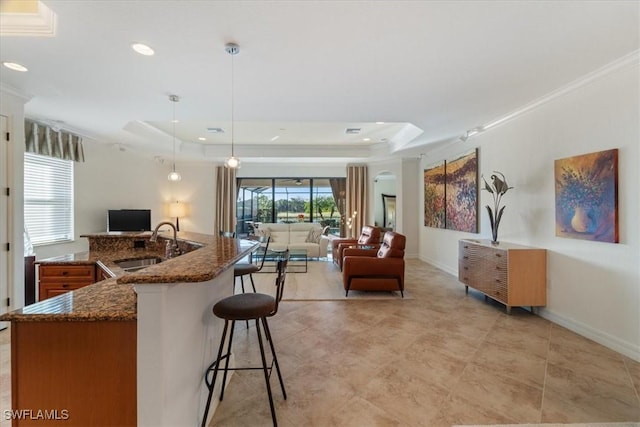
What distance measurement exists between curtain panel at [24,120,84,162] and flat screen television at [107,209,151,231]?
1.08m

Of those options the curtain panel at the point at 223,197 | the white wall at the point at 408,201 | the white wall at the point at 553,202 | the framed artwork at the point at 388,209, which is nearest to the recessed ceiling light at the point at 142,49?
the white wall at the point at 553,202

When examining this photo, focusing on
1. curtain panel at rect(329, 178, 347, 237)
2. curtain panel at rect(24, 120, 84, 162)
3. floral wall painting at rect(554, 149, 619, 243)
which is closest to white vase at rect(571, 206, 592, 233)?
floral wall painting at rect(554, 149, 619, 243)

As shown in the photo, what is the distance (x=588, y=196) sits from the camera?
295 cm

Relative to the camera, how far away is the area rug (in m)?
4.34

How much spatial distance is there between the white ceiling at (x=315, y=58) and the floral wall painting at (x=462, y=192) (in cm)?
98

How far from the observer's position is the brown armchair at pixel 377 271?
435 cm

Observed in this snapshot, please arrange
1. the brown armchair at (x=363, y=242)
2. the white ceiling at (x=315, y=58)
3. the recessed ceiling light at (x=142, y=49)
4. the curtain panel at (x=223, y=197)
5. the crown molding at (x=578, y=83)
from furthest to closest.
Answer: the curtain panel at (x=223, y=197) < the brown armchair at (x=363, y=242) < the crown molding at (x=578, y=83) < the recessed ceiling light at (x=142, y=49) < the white ceiling at (x=315, y=58)

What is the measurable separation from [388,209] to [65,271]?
755cm

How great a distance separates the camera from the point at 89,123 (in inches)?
179

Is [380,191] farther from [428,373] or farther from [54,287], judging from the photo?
[54,287]

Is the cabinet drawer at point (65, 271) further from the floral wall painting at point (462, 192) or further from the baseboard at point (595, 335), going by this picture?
the floral wall painting at point (462, 192)

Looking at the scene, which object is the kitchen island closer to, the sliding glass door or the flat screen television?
the flat screen television

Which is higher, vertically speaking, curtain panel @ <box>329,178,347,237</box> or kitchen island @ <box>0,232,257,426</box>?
curtain panel @ <box>329,178,347,237</box>

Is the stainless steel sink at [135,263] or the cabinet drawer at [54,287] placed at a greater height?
the stainless steel sink at [135,263]
